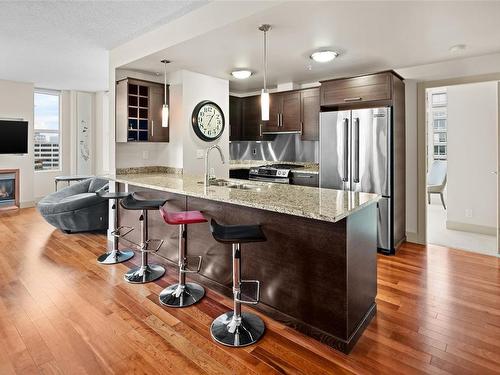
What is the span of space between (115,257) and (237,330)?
7.00ft

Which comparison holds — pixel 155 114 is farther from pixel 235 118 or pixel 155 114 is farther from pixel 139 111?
pixel 235 118

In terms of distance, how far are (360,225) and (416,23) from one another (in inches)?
78.6

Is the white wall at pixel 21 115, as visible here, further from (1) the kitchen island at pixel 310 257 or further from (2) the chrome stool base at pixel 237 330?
(2) the chrome stool base at pixel 237 330

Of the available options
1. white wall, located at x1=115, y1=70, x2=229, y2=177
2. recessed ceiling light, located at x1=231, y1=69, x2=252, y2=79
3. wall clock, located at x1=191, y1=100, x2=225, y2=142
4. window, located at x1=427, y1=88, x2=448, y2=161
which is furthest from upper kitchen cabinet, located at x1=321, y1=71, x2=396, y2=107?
window, located at x1=427, y1=88, x2=448, y2=161

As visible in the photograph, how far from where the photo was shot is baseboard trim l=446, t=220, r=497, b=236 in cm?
476

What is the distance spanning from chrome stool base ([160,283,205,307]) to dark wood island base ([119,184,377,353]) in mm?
234

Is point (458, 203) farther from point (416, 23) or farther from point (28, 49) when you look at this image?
point (28, 49)

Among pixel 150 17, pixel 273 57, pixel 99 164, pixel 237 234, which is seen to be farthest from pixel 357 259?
pixel 99 164

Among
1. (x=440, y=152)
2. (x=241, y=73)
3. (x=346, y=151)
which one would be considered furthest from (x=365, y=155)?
(x=440, y=152)

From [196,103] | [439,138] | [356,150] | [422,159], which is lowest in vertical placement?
[422,159]

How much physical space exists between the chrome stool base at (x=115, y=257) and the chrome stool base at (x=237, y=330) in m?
1.82

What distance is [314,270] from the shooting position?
84.0 inches

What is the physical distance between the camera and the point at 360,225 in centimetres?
220

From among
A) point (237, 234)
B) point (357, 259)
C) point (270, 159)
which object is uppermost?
point (270, 159)
